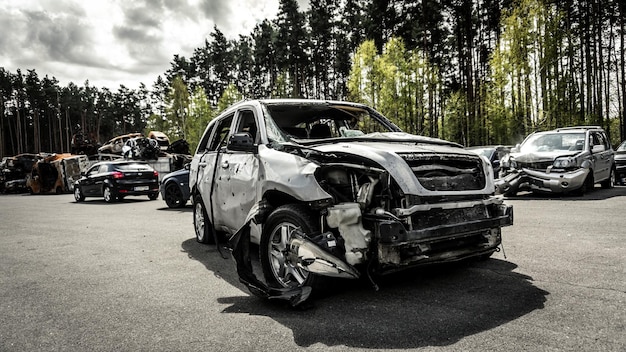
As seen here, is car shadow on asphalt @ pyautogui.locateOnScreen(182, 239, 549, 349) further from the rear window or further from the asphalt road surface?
the rear window

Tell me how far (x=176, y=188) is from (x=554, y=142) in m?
11.5

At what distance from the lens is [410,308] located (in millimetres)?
3377

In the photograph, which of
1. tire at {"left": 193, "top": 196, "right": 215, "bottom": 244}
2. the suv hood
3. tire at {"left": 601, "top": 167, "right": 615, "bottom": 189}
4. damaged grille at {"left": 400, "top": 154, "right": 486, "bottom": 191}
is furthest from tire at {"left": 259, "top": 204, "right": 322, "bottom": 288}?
tire at {"left": 601, "top": 167, "right": 615, "bottom": 189}

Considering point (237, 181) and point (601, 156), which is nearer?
point (237, 181)

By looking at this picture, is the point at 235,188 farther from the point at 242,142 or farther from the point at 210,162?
the point at 210,162

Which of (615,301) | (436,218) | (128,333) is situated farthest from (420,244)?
(128,333)

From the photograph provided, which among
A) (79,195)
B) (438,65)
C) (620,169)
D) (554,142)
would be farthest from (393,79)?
(79,195)

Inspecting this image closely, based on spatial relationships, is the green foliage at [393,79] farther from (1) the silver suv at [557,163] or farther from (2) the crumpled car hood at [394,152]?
(2) the crumpled car hood at [394,152]

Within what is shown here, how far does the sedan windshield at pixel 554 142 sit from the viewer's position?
12.0 metres

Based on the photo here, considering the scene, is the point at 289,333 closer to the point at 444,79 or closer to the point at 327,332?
the point at 327,332

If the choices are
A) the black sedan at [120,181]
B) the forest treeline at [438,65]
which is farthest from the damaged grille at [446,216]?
the forest treeline at [438,65]

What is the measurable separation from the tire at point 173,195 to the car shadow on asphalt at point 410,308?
8.95m

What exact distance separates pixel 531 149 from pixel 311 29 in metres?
36.1

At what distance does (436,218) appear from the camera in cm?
359
